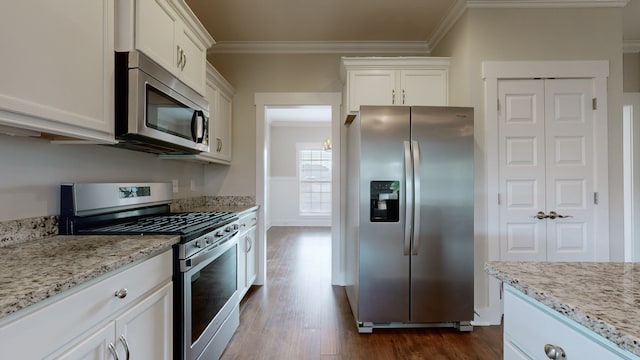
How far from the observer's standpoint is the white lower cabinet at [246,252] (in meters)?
2.62

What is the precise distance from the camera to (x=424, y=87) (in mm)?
2898

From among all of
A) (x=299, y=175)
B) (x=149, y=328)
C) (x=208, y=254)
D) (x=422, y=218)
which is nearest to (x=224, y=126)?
(x=208, y=254)

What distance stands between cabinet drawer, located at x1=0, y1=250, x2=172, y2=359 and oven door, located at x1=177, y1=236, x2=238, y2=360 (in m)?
0.32

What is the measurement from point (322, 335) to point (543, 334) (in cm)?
182

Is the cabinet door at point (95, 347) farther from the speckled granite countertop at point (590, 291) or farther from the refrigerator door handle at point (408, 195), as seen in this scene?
the refrigerator door handle at point (408, 195)

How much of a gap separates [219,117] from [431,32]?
2.40 m

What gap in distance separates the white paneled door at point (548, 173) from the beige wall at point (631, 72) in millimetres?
1438

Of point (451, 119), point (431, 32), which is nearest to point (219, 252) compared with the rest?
point (451, 119)

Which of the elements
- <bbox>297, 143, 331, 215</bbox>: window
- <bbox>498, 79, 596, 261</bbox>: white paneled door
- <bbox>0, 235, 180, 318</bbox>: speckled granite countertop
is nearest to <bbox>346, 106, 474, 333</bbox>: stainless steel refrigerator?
<bbox>498, 79, 596, 261</bbox>: white paneled door

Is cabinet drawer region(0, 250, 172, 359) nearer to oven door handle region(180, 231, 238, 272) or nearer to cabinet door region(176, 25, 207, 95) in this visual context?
oven door handle region(180, 231, 238, 272)

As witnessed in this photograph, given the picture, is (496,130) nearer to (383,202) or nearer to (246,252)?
(383,202)

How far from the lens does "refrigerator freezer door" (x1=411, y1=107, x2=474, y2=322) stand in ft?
7.75

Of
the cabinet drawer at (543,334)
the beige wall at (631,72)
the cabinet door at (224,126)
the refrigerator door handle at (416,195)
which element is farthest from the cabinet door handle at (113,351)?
the beige wall at (631,72)

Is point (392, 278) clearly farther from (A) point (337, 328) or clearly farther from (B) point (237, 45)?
(B) point (237, 45)
